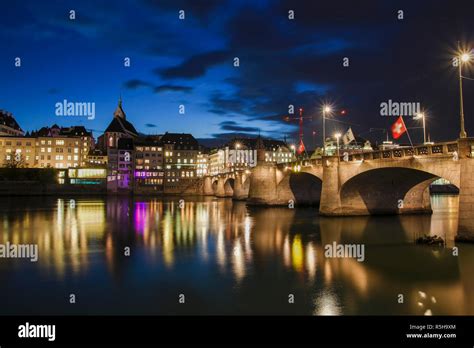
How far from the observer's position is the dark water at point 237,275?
49.0ft

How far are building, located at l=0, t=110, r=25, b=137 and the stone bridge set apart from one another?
398ft

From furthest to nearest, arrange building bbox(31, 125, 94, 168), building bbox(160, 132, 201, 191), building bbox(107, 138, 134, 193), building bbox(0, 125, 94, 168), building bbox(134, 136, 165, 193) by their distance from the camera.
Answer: building bbox(160, 132, 201, 191)
building bbox(134, 136, 165, 193)
building bbox(107, 138, 134, 193)
building bbox(31, 125, 94, 168)
building bbox(0, 125, 94, 168)

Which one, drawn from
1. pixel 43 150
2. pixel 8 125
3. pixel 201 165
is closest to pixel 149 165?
pixel 201 165

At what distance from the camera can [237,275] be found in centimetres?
2006

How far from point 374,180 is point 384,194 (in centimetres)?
471

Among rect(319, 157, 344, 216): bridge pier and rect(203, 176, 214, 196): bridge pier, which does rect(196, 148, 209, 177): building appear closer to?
rect(203, 176, 214, 196): bridge pier

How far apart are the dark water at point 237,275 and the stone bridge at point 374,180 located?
576 centimetres

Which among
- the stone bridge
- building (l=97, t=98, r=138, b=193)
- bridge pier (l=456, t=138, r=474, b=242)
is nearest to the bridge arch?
the stone bridge

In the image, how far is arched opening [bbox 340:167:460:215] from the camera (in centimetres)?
4288

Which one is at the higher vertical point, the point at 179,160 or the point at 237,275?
the point at 179,160

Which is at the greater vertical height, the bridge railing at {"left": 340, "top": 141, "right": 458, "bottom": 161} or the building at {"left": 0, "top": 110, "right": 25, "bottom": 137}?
the building at {"left": 0, "top": 110, "right": 25, "bottom": 137}

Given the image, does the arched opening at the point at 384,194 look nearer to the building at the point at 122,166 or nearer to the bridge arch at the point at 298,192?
the bridge arch at the point at 298,192

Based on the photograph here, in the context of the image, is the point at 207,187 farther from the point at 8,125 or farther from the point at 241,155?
the point at 8,125

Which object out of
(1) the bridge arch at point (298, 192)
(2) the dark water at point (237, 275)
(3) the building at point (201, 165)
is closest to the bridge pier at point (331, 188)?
(2) the dark water at point (237, 275)
